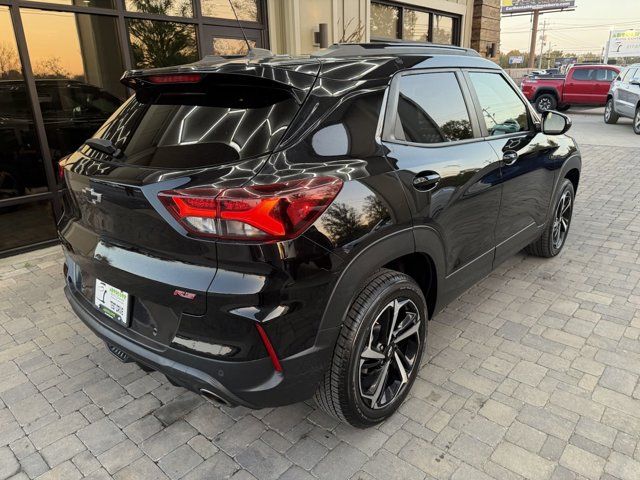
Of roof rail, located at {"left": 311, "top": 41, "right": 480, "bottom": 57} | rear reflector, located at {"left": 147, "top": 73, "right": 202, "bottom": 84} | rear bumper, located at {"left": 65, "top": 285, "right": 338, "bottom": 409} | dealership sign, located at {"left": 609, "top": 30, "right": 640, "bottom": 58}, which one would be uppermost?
dealership sign, located at {"left": 609, "top": 30, "right": 640, "bottom": 58}

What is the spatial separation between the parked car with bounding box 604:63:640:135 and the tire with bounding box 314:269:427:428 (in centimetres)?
1402

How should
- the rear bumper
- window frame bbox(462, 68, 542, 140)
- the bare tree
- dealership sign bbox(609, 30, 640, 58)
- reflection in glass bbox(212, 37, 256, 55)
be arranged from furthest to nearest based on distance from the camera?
dealership sign bbox(609, 30, 640, 58) < reflection in glass bbox(212, 37, 256, 55) < the bare tree < window frame bbox(462, 68, 542, 140) < the rear bumper

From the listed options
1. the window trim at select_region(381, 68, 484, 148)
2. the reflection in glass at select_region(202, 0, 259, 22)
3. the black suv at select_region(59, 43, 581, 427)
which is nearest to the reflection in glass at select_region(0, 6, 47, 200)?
the reflection in glass at select_region(202, 0, 259, 22)

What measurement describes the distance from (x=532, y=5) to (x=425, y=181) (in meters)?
72.5

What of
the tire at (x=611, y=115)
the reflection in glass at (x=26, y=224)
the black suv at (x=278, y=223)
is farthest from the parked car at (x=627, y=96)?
the reflection in glass at (x=26, y=224)

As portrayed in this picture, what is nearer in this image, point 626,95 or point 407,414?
point 407,414

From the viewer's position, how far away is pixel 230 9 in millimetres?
6859

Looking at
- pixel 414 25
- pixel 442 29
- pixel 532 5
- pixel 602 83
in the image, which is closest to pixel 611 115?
pixel 602 83

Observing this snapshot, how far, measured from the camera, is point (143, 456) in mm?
2312

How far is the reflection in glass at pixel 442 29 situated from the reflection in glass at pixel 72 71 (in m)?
8.16

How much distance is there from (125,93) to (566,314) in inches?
213

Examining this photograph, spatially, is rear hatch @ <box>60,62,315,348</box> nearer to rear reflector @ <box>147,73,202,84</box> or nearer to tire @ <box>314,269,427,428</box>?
rear reflector @ <box>147,73,202,84</box>

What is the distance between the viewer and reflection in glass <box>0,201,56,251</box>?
5.00m

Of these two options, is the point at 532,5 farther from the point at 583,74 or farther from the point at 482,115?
the point at 482,115
